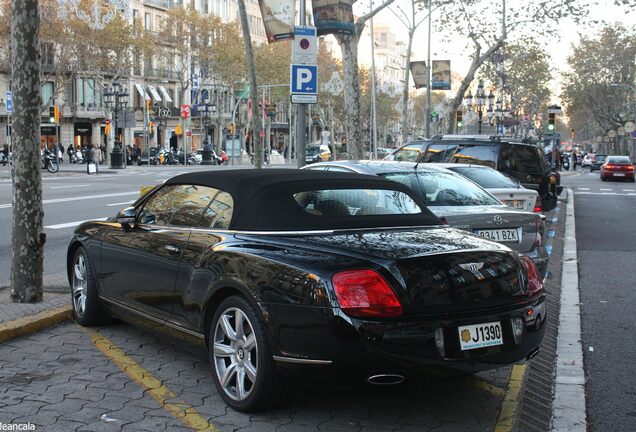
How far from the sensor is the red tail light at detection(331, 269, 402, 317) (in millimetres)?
4473

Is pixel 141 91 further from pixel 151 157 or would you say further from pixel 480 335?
pixel 480 335

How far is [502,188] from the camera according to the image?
11.9m

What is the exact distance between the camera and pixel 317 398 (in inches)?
206

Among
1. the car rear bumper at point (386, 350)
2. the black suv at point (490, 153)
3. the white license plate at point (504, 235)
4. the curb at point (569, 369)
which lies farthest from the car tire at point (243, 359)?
the black suv at point (490, 153)

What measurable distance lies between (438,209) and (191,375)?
12.9ft

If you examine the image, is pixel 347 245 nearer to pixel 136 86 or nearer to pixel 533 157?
pixel 533 157

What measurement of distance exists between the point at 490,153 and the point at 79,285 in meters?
9.75

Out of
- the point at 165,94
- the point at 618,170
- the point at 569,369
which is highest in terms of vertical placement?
the point at 165,94

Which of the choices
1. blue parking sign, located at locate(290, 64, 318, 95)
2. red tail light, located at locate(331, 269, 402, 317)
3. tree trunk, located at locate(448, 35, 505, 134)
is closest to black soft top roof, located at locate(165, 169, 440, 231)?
red tail light, located at locate(331, 269, 402, 317)

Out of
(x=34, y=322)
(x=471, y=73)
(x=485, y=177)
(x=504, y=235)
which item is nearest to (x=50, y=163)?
(x=471, y=73)

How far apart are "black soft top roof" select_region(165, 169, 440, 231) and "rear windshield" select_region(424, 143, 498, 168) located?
30.4ft

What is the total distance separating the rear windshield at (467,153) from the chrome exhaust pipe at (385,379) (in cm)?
1097

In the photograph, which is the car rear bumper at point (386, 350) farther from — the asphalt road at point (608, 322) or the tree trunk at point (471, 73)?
the tree trunk at point (471, 73)

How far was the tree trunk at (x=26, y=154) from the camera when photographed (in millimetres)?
7281
